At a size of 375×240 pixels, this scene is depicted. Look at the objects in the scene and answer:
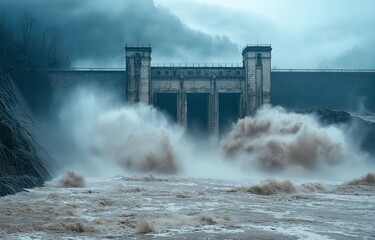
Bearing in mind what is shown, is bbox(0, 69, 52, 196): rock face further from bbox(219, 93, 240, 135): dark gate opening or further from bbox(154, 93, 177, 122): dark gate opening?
bbox(219, 93, 240, 135): dark gate opening

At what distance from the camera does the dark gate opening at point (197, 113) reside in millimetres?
51750

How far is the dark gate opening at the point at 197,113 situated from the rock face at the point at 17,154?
740 inches

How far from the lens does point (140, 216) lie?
647 inches

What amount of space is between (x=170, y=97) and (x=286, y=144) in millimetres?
15290

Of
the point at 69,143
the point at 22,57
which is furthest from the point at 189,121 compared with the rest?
the point at 22,57

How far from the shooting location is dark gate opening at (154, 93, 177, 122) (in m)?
50.8

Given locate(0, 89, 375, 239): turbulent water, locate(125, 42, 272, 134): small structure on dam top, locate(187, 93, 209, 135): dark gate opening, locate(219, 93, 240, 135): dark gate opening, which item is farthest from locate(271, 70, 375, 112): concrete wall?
locate(187, 93, 209, 135): dark gate opening

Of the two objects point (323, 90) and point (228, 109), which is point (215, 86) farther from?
point (323, 90)

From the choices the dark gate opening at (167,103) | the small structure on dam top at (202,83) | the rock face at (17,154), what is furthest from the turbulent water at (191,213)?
the dark gate opening at (167,103)

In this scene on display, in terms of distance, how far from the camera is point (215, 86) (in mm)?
50094

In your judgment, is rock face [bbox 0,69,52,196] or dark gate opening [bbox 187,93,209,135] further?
dark gate opening [bbox 187,93,209,135]

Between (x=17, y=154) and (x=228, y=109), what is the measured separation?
94.7 ft

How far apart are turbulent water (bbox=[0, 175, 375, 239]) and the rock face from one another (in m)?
1.29

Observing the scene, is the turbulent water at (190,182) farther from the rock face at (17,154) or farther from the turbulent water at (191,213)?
the rock face at (17,154)
